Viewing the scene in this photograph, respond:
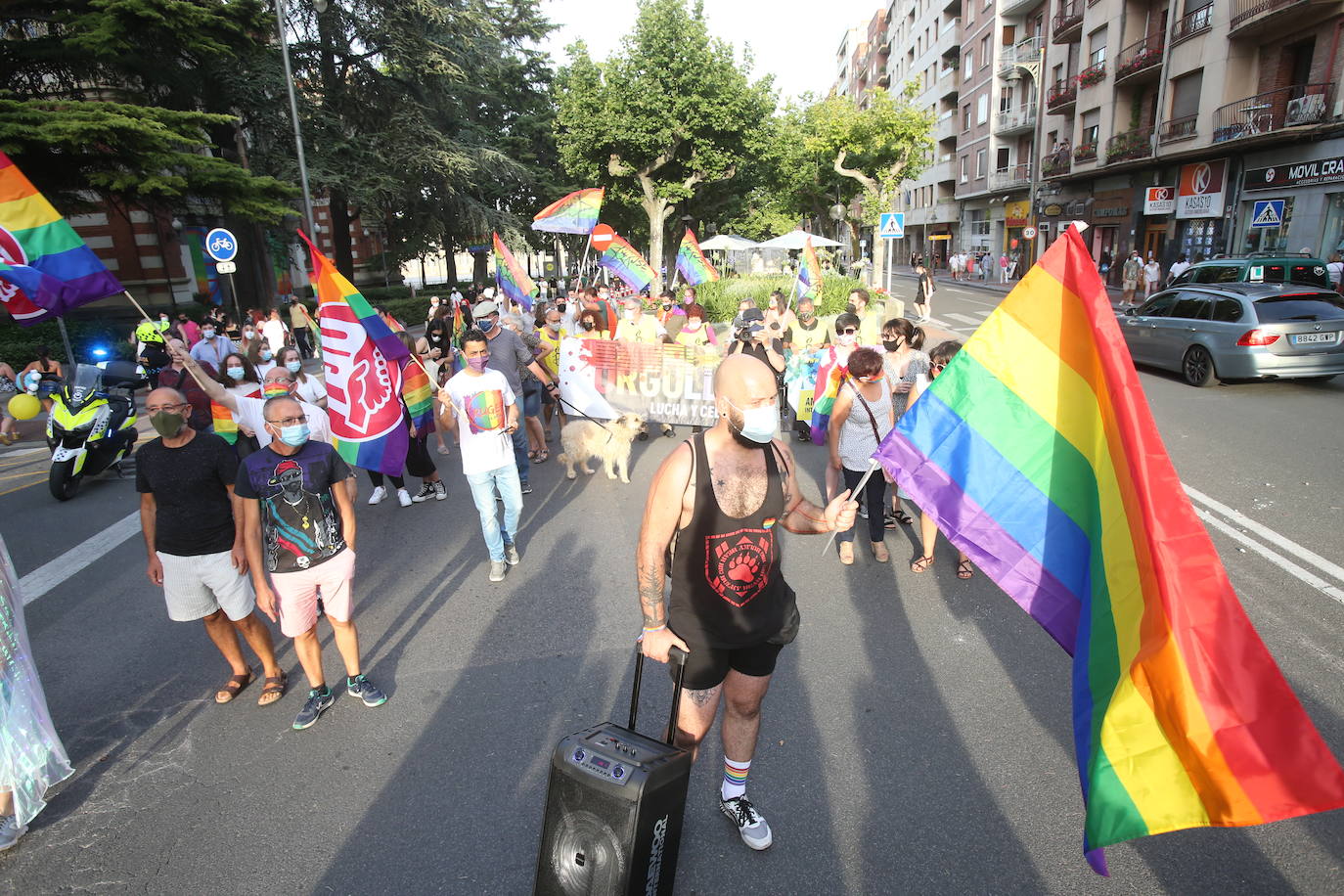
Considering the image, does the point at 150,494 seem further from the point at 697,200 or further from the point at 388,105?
the point at 697,200

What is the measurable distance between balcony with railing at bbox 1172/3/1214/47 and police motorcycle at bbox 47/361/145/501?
3076 centimetres

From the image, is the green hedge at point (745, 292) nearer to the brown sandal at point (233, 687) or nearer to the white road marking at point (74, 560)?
the white road marking at point (74, 560)

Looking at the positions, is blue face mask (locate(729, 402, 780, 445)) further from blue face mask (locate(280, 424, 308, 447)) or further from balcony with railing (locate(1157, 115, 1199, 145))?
balcony with railing (locate(1157, 115, 1199, 145))

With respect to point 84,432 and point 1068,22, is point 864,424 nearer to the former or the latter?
point 84,432

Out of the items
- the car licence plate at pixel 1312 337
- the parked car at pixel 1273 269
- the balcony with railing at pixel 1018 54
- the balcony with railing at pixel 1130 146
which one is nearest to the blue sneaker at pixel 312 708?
the car licence plate at pixel 1312 337

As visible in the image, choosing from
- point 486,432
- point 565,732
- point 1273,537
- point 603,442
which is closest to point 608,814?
point 565,732

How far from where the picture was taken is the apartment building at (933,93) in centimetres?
5031

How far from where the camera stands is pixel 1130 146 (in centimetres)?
2883

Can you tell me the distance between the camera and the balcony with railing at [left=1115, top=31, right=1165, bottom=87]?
2688 centimetres

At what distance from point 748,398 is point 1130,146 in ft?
110

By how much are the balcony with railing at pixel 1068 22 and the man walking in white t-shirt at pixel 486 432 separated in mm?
36814

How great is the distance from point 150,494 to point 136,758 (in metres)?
1.29

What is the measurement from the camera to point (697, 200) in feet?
116

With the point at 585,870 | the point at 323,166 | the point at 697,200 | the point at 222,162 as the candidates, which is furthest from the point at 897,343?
the point at 697,200
